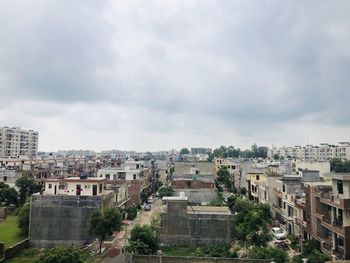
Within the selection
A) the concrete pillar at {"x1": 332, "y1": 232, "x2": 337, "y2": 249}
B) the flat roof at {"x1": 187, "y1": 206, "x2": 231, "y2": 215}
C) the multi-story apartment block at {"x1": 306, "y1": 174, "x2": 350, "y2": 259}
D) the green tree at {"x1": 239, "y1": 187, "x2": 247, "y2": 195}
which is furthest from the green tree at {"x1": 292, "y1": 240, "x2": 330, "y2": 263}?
the green tree at {"x1": 239, "y1": 187, "x2": 247, "y2": 195}

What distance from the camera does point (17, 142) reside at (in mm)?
134250

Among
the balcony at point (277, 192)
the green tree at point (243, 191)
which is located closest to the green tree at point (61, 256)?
the balcony at point (277, 192)

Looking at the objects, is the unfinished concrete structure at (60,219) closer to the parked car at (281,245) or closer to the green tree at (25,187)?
the parked car at (281,245)

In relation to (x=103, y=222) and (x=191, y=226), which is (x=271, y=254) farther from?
(x=103, y=222)

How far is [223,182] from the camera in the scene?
80875 millimetres

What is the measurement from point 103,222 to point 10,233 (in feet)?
45.7

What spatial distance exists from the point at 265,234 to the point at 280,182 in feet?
45.3

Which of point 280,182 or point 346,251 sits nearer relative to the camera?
point 346,251

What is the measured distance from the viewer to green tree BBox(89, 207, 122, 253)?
3219 cm

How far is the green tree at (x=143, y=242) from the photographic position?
2744 cm

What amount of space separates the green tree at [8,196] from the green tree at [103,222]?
81.1ft

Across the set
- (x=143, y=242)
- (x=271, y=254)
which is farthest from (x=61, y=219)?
(x=271, y=254)

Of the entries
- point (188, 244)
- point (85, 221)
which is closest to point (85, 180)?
point (85, 221)

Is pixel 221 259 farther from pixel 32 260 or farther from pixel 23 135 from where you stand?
pixel 23 135
